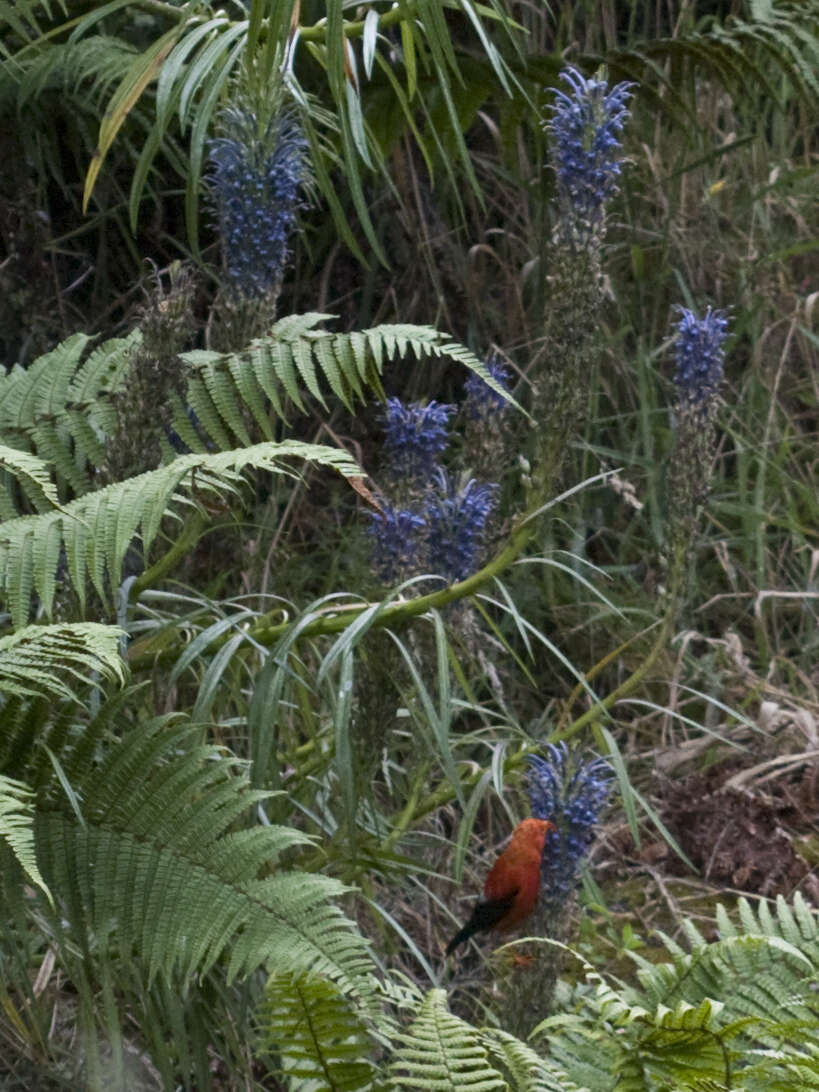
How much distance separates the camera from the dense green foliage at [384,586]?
4.79ft

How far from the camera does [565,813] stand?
1689 millimetres

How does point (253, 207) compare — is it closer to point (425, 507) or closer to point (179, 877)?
point (425, 507)

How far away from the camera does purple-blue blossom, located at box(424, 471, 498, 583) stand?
1.76m

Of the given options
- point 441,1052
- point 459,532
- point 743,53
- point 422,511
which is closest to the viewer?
point 441,1052

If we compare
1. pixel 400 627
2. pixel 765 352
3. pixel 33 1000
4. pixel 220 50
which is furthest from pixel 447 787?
pixel 765 352

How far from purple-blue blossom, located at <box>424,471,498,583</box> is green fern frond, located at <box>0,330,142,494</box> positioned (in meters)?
0.39

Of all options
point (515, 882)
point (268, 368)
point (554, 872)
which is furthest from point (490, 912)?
point (268, 368)

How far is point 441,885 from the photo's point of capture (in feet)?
7.97

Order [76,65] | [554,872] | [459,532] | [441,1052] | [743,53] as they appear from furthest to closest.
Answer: [743,53], [76,65], [459,532], [554,872], [441,1052]

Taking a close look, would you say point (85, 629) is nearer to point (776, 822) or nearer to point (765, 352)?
point (776, 822)

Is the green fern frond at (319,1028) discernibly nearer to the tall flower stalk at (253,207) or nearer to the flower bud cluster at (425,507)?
the flower bud cluster at (425,507)

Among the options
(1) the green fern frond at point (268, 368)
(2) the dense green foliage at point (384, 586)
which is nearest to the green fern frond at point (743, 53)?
(2) the dense green foliage at point (384, 586)

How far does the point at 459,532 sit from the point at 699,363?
0.36 meters

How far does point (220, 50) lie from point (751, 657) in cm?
183
